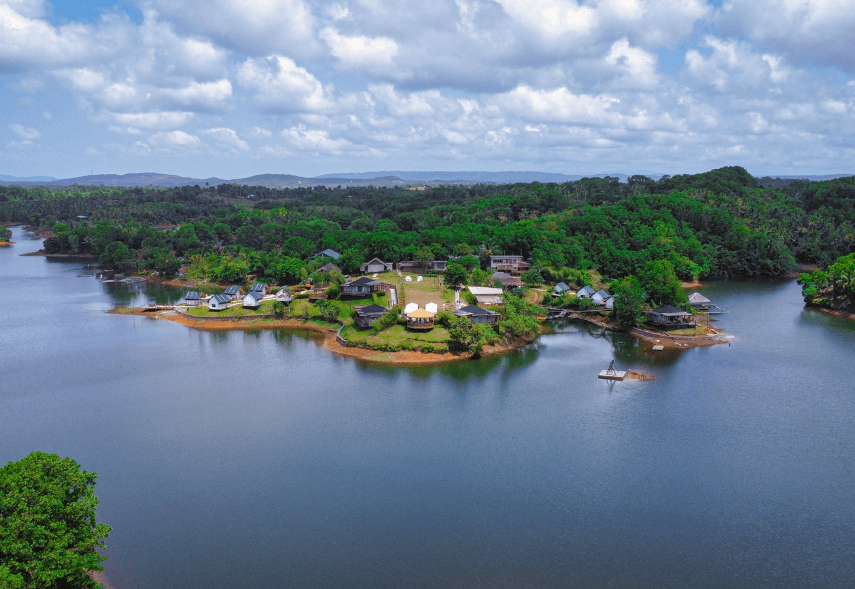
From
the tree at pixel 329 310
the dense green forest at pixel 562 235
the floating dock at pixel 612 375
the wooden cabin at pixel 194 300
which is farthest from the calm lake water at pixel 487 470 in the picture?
the dense green forest at pixel 562 235

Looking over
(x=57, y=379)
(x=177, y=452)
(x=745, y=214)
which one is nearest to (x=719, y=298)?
(x=745, y=214)

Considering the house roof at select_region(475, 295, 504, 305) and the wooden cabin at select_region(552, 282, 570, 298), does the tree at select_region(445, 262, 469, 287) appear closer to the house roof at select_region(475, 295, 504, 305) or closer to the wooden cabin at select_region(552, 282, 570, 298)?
the house roof at select_region(475, 295, 504, 305)

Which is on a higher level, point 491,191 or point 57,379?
point 491,191

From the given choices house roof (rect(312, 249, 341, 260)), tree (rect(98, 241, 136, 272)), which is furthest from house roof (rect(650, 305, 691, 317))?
tree (rect(98, 241, 136, 272))

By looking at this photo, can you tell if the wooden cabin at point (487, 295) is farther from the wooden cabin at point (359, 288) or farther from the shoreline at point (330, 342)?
the wooden cabin at point (359, 288)

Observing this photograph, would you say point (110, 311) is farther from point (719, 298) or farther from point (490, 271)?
point (719, 298)

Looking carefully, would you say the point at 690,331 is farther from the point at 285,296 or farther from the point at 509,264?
the point at 285,296
